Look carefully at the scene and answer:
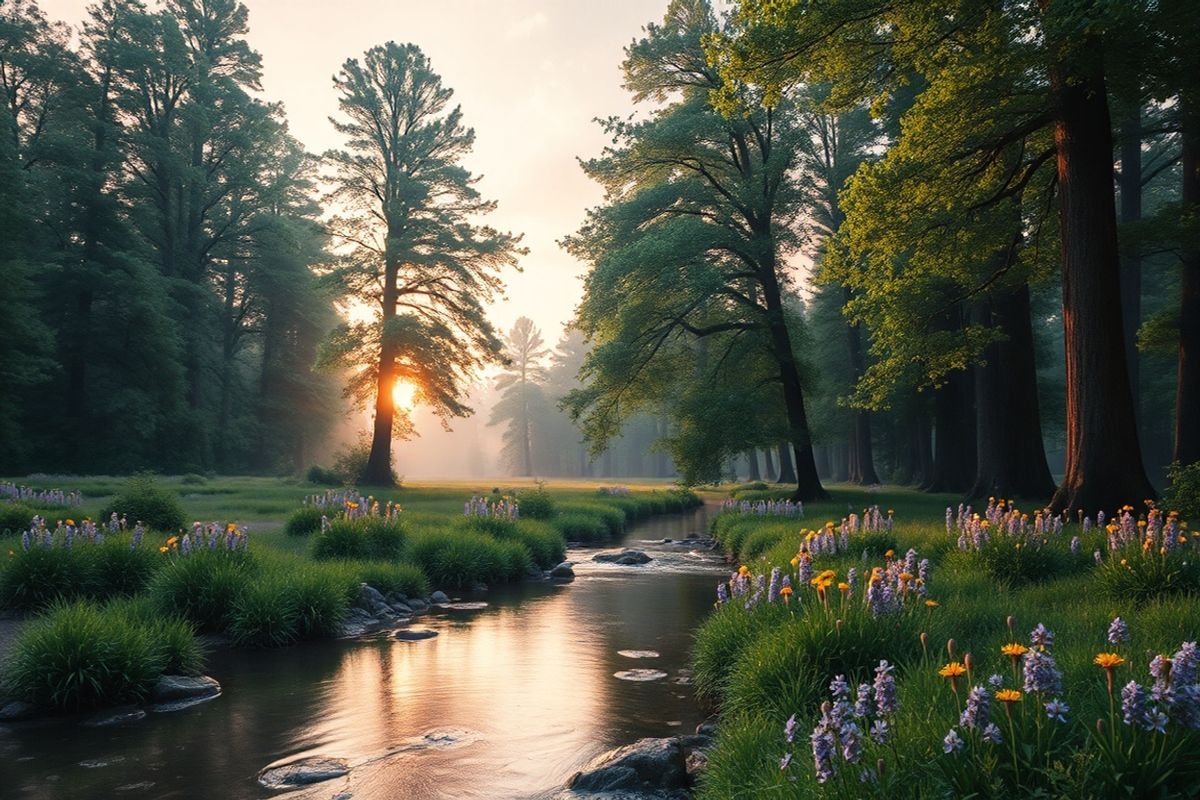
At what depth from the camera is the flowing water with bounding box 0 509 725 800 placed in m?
5.80

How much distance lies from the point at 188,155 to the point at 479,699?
48.7 meters

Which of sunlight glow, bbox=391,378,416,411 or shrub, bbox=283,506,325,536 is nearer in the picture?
shrub, bbox=283,506,325,536

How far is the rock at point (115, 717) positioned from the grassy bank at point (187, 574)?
251 mm

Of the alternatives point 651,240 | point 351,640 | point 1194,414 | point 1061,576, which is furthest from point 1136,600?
point 651,240

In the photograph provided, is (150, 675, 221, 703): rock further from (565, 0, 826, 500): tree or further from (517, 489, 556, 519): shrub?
(565, 0, 826, 500): tree

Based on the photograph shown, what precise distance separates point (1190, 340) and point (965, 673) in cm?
1938

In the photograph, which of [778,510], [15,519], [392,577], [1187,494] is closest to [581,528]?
[778,510]

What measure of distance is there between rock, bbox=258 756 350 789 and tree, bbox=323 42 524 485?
98.5ft

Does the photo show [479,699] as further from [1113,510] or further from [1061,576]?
[1113,510]

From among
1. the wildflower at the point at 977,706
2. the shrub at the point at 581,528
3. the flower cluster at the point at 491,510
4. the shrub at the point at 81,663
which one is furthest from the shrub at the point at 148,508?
the wildflower at the point at 977,706

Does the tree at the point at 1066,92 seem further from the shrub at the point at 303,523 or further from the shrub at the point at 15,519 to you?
the shrub at the point at 15,519

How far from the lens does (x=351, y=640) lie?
10.7m

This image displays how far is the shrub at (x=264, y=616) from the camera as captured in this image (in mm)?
10266

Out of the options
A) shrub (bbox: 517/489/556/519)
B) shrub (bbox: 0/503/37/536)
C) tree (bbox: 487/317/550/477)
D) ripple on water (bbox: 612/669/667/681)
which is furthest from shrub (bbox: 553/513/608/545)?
tree (bbox: 487/317/550/477)
